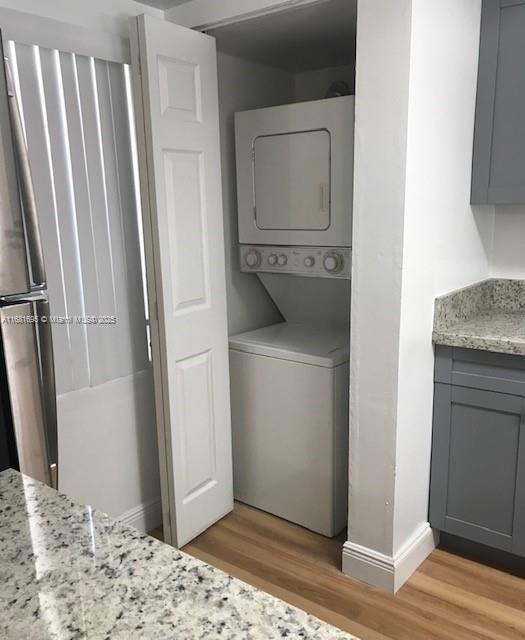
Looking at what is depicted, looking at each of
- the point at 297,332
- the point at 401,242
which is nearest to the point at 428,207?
the point at 401,242

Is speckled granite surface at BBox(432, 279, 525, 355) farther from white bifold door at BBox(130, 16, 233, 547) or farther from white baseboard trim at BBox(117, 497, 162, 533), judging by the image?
white baseboard trim at BBox(117, 497, 162, 533)

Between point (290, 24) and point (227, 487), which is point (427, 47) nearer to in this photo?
point (290, 24)

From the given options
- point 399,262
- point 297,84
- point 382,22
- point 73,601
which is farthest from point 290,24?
point 73,601

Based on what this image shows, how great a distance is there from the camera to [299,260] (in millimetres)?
2541

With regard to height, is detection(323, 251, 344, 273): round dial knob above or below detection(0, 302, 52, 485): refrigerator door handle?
above

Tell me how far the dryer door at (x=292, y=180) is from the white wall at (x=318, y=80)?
0.59m

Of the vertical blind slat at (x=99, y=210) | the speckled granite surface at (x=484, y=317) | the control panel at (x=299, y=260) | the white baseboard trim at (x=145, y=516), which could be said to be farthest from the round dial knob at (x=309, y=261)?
the white baseboard trim at (x=145, y=516)

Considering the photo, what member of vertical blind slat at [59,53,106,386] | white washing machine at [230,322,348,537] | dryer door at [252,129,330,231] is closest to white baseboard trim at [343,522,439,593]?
white washing machine at [230,322,348,537]

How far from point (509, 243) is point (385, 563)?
150cm

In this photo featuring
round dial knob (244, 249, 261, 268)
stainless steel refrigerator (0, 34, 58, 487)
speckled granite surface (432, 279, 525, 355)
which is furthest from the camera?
round dial knob (244, 249, 261, 268)

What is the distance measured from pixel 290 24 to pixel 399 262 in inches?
43.3

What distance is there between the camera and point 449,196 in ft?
7.06

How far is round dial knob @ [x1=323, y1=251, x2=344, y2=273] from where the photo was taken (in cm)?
241

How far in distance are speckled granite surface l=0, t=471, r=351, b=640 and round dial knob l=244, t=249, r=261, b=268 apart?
6.27 ft
